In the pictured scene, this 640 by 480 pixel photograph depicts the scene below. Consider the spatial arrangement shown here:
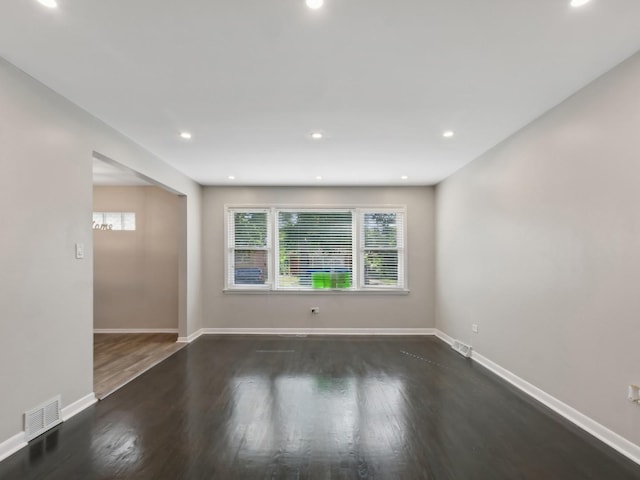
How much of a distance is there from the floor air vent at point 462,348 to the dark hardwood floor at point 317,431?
1.69 feet

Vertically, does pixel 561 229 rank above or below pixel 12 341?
above

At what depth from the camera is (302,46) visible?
201cm

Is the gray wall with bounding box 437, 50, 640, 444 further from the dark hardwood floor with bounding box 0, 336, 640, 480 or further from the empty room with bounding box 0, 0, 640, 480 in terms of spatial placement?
the dark hardwood floor with bounding box 0, 336, 640, 480

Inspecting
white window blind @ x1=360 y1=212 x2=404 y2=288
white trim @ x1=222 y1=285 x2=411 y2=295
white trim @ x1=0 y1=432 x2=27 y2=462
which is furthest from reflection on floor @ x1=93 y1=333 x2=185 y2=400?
white window blind @ x1=360 y1=212 x2=404 y2=288

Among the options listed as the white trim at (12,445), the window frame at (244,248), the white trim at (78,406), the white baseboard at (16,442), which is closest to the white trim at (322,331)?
the window frame at (244,248)

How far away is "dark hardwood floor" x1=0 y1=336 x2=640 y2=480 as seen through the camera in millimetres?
2051

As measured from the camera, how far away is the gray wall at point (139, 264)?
5695mm

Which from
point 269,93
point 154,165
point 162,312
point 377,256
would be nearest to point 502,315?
point 377,256

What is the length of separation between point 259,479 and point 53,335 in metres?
1.92

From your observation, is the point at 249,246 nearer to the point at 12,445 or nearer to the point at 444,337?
the point at 444,337

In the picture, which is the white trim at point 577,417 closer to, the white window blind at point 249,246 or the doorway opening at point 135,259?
the white window blind at point 249,246

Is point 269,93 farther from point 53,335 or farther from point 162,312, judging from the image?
point 162,312

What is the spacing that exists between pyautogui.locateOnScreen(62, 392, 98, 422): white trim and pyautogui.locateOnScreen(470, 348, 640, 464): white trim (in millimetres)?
4040

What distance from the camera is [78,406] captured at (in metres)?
2.78
